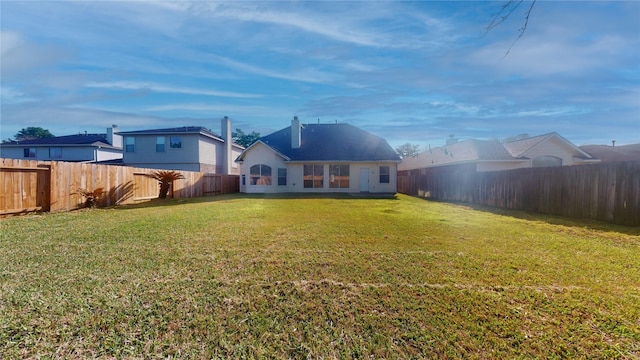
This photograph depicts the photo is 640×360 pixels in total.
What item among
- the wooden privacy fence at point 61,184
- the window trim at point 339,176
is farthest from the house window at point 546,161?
the wooden privacy fence at point 61,184

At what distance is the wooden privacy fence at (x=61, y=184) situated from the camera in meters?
7.94

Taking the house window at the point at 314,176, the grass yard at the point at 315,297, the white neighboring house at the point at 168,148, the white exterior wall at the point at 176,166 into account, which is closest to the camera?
the grass yard at the point at 315,297

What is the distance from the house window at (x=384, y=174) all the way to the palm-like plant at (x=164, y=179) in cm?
1443

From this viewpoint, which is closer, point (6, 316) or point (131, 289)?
point (6, 316)

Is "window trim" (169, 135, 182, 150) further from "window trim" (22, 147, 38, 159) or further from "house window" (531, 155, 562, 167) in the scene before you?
"house window" (531, 155, 562, 167)

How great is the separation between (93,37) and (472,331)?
1341 centimetres

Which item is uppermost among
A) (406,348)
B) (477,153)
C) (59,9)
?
(59,9)

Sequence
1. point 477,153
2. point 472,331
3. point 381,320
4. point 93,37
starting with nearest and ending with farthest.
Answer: point 472,331
point 381,320
point 93,37
point 477,153

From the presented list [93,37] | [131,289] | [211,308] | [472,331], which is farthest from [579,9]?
[93,37]

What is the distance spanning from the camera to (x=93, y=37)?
31.7 ft

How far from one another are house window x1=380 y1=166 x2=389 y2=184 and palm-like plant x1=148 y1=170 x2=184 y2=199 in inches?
568

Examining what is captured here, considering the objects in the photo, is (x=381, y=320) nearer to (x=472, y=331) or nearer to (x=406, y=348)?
(x=406, y=348)

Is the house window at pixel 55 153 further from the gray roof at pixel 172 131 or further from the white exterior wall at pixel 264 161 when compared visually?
the white exterior wall at pixel 264 161

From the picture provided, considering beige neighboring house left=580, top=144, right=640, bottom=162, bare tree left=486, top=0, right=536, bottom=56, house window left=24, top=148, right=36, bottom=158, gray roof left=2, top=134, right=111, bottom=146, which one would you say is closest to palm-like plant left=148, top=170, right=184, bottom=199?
bare tree left=486, top=0, right=536, bottom=56
